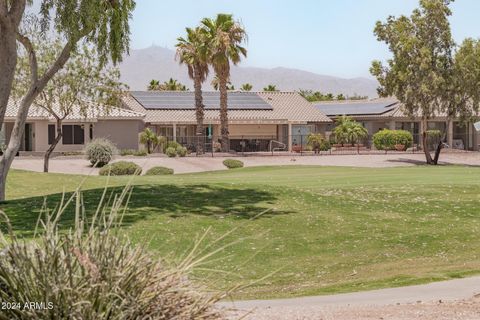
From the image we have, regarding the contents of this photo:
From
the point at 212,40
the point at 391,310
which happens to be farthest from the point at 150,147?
the point at 391,310

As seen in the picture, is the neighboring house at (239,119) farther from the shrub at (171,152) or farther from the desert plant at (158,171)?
the desert plant at (158,171)

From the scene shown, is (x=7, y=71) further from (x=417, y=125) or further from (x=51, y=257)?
(x=417, y=125)

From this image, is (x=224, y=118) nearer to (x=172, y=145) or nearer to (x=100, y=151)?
(x=172, y=145)

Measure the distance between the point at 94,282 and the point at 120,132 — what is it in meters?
64.5

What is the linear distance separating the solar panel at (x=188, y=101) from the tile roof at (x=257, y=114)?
0.60 metres

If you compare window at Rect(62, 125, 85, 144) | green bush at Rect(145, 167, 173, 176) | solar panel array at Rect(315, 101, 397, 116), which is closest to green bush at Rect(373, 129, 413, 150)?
solar panel array at Rect(315, 101, 397, 116)

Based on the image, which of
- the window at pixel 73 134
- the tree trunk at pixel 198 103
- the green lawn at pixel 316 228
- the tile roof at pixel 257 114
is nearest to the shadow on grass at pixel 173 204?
the green lawn at pixel 316 228

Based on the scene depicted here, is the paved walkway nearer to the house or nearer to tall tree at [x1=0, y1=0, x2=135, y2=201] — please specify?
tall tree at [x1=0, y1=0, x2=135, y2=201]

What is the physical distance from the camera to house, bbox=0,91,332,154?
67500 mm

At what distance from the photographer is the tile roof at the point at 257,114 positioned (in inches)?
2990

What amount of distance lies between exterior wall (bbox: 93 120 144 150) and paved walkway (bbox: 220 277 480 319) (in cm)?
5581

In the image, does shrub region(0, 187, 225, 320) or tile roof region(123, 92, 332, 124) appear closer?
shrub region(0, 187, 225, 320)

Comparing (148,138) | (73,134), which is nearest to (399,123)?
(148,138)

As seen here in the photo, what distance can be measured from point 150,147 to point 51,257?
6480cm
